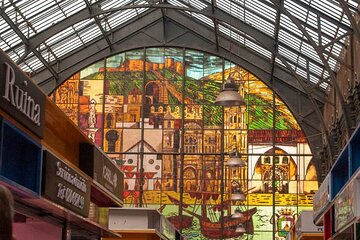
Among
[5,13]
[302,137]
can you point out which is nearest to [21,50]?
[5,13]

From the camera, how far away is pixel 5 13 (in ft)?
128

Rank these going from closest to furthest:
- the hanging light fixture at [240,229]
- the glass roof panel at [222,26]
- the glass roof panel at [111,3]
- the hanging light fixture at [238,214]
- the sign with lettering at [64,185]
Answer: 1. the sign with lettering at [64,185]
2. the glass roof panel at [222,26]
3. the glass roof panel at [111,3]
4. the hanging light fixture at [238,214]
5. the hanging light fixture at [240,229]

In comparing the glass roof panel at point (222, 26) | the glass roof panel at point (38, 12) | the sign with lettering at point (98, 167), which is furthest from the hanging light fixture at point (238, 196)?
the sign with lettering at point (98, 167)

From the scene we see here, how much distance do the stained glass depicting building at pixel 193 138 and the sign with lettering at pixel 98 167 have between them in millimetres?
28007

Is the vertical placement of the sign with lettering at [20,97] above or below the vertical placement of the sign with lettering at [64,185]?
above

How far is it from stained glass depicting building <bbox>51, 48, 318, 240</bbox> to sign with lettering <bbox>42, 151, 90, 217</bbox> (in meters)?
32.2

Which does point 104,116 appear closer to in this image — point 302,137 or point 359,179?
point 302,137

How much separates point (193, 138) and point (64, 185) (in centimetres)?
3544

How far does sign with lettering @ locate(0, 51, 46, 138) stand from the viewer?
7.91 metres

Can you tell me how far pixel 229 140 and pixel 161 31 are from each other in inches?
294

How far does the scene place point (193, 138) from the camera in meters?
47.1

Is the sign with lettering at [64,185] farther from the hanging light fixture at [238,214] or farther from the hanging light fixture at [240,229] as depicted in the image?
the hanging light fixture at [240,229]

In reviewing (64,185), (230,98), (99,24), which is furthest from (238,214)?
(64,185)

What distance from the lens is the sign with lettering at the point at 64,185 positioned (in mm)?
10625
